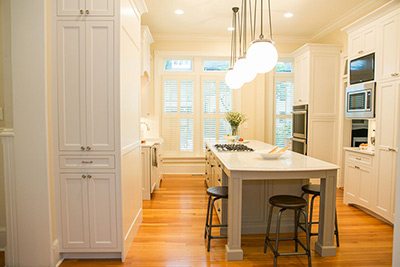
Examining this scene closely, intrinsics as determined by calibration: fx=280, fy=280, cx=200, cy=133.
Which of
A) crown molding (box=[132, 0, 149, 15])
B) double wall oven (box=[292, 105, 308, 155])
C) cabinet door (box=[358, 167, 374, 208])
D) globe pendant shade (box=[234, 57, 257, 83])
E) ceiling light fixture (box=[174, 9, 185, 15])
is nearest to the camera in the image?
crown molding (box=[132, 0, 149, 15])

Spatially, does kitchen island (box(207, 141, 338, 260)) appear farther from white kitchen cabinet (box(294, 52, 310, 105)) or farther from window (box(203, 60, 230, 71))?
window (box(203, 60, 230, 71))

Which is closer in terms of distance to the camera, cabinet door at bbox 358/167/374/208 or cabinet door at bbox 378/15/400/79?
cabinet door at bbox 378/15/400/79

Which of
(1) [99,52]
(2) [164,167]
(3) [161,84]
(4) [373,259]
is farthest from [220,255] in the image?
(3) [161,84]

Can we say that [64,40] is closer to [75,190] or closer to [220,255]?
[75,190]

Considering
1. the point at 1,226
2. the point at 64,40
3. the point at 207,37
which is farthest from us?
the point at 207,37

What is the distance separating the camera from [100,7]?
94.5 inches

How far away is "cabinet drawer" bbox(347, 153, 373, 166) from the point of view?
12.4ft

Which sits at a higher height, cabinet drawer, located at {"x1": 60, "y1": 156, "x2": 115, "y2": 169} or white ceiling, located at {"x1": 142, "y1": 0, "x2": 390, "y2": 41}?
white ceiling, located at {"x1": 142, "y1": 0, "x2": 390, "y2": 41}

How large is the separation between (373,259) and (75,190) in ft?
9.33

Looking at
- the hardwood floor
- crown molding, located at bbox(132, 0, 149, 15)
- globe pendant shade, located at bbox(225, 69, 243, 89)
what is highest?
crown molding, located at bbox(132, 0, 149, 15)

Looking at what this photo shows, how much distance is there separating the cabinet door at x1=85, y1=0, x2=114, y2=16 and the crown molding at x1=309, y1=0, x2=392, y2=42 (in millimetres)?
3622

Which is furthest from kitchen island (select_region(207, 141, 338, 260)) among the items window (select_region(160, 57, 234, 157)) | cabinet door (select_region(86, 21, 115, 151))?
window (select_region(160, 57, 234, 157))

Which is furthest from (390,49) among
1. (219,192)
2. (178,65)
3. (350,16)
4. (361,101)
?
(178,65)

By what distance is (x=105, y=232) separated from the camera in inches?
99.8
